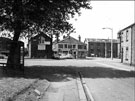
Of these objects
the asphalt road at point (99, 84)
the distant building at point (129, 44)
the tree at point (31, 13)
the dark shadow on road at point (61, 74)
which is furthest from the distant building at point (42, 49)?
the tree at point (31, 13)

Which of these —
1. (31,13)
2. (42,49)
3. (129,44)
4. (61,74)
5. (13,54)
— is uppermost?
(31,13)

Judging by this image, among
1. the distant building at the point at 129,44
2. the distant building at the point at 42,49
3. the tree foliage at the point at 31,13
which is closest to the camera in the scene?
the tree foliage at the point at 31,13

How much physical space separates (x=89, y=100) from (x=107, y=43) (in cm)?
9637

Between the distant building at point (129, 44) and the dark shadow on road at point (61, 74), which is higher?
the distant building at point (129, 44)

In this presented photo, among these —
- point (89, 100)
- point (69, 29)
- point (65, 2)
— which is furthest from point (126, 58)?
point (89, 100)

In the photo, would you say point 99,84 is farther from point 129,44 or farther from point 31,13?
point 129,44

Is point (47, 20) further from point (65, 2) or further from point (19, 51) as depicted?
point (19, 51)

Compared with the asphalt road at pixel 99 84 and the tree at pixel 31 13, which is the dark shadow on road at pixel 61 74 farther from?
the tree at pixel 31 13

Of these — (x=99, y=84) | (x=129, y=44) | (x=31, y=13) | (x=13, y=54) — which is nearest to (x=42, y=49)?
(x=129, y=44)

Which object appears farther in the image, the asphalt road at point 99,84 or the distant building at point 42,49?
the distant building at point 42,49

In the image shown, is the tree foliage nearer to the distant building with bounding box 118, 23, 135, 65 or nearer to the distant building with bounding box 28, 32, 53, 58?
the distant building with bounding box 118, 23, 135, 65

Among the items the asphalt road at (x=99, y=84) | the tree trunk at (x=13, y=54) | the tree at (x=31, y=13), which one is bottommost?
the asphalt road at (x=99, y=84)

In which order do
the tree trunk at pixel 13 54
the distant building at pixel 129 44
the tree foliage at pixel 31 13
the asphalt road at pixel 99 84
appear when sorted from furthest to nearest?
the distant building at pixel 129 44, the tree trunk at pixel 13 54, the tree foliage at pixel 31 13, the asphalt road at pixel 99 84

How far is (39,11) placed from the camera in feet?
52.5
